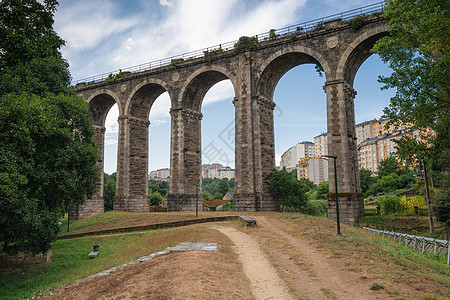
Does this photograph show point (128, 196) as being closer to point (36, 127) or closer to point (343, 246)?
point (36, 127)

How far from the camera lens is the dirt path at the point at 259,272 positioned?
7828 millimetres

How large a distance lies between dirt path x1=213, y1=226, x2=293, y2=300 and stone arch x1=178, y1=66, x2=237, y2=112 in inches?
828

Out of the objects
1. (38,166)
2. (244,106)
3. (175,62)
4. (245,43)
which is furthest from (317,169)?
(38,166)

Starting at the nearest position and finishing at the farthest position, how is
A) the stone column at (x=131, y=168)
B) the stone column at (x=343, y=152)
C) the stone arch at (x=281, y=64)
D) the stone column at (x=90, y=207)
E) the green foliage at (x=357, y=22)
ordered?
the stone column at (x=343, y=152) < the green foliage at (x=357, y=22) < the stone arch at (x=281, y=64) < the stone column at (x=131, y=168) < the stone column at (x=90, y=207)

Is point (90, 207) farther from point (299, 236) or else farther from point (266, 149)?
point (299, 236)

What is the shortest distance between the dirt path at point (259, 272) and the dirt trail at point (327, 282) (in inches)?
23.5

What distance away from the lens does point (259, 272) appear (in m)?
9.77

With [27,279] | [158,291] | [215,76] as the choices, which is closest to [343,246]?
[158,291]

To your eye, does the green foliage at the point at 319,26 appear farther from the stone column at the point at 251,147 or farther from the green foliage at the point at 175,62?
the green foliage at the point at 175,62

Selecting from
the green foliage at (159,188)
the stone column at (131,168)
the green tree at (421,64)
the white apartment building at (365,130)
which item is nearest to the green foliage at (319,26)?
the green tree at (421,64)

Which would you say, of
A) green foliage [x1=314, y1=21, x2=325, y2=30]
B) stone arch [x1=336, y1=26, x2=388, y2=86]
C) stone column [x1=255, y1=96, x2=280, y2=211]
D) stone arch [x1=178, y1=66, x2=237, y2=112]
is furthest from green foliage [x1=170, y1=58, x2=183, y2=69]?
stone arch [x1=336, y1=26, x2=388, y2=86]

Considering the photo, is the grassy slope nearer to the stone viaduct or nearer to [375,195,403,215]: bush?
the stone viaduct

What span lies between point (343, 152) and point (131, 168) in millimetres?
24464

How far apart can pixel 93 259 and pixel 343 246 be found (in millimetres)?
13210
